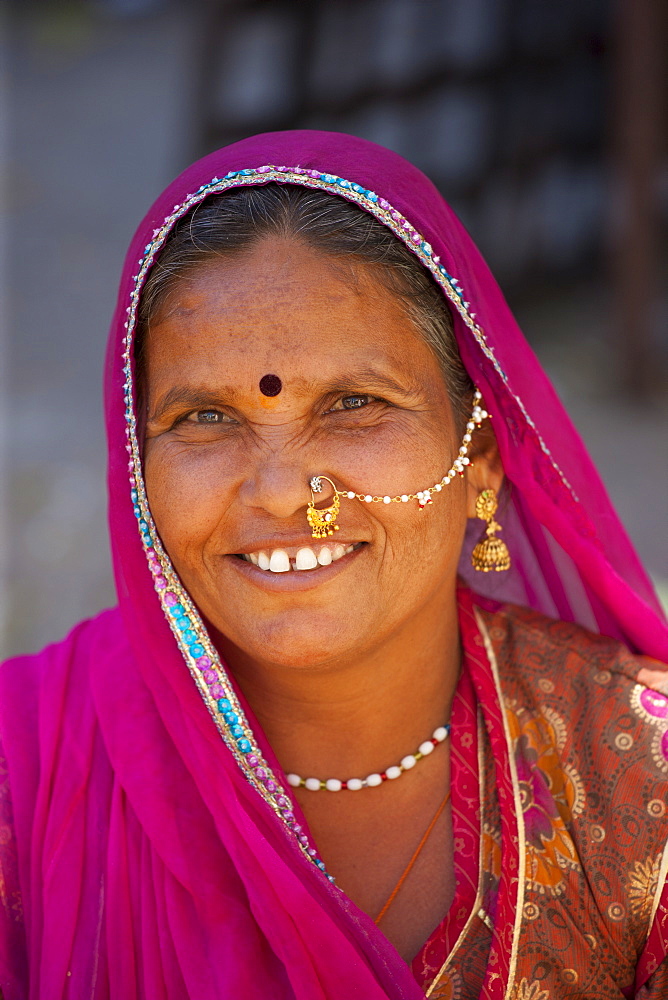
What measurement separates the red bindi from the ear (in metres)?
0.46

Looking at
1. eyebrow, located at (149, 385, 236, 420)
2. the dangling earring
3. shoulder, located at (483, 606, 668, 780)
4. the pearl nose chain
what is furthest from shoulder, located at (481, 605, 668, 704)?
→ eyebrow, located at (149, 385, 236, 420)

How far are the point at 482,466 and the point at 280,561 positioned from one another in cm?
52

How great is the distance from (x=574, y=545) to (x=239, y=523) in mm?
690

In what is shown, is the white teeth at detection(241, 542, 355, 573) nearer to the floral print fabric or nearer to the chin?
the chin

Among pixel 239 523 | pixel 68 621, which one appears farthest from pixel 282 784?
pixel 68 621

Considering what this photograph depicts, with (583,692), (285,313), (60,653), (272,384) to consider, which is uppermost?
(285,313)

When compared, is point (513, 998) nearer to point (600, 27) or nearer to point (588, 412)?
point (588, 412)

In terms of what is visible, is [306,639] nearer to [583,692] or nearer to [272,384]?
[272,384]

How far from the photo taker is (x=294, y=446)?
1.92m

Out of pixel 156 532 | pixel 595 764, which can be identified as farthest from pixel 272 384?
pixel 595 764

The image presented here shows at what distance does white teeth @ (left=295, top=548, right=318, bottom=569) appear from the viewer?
6.24 feet

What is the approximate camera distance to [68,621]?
4844mm

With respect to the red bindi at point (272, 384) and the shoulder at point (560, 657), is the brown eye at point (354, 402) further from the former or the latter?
the shoulder at point (560, 657)

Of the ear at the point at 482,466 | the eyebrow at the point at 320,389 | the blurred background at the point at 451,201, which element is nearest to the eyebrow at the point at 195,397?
the eyebrow at the point at 320,389
